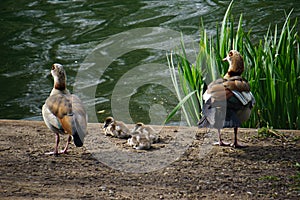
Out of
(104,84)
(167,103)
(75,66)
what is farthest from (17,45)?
(167,103)

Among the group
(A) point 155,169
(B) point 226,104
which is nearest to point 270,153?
(B) point 226,104

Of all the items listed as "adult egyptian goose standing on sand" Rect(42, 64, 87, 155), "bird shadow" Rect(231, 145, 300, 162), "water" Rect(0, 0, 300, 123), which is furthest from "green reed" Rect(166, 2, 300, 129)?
"water" Rect(0, 0, 300, 123)

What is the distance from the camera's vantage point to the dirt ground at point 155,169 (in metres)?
4.79

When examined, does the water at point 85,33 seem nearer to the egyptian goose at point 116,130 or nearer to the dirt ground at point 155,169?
the egyptian goose at point 116,130

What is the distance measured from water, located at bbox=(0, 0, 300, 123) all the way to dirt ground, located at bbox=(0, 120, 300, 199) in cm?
295

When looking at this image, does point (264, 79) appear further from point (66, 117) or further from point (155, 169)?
point (66, 117)

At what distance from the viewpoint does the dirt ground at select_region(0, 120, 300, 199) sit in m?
4.79

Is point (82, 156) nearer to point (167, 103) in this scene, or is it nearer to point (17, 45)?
point (167, 103)

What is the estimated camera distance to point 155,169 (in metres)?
5.23

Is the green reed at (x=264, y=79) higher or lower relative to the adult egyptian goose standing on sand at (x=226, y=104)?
lower

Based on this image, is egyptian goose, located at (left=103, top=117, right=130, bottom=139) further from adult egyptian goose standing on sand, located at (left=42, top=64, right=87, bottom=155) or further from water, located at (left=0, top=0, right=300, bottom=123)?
water, located at (left=0, top=0, right=300, bottom=123)

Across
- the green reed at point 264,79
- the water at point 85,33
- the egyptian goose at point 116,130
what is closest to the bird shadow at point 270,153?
the green reed at point 264,79

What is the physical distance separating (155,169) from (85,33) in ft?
23.9

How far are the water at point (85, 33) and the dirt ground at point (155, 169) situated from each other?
116 inches
